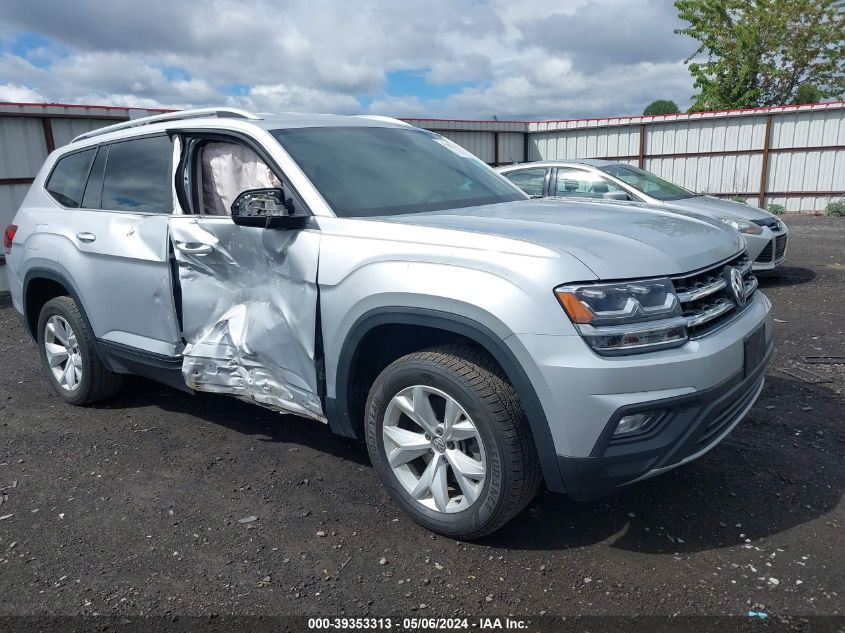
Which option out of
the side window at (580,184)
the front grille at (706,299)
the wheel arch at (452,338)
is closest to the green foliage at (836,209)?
the side window at (580,184)

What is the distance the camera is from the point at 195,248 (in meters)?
3.77

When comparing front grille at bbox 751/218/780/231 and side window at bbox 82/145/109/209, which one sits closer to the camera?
side window at bbox 82/145/109/209

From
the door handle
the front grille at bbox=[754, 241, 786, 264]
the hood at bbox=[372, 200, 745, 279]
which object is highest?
the hood at bbox=[372, 200, 745, 279]

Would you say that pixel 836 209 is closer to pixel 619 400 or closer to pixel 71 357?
pixel 619 400

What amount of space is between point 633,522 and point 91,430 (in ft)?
11.4

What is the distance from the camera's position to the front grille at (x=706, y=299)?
2752 mm

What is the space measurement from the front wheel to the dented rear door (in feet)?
1.61

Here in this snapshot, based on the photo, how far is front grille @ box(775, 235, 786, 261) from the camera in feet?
27.7

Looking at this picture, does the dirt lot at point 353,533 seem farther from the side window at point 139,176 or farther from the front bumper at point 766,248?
the front bumper at point 766,248

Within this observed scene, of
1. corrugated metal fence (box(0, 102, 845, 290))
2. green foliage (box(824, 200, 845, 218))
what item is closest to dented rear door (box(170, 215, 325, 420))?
corrugated metal fence (box(0, 102, 845, 290))

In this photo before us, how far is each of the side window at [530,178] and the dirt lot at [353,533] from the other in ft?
16.5

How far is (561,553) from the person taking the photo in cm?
298

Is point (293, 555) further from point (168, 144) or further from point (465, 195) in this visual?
point (168, 144)

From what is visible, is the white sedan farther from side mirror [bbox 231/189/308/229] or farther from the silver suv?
side mirror [bbox 231/189/308/229]
